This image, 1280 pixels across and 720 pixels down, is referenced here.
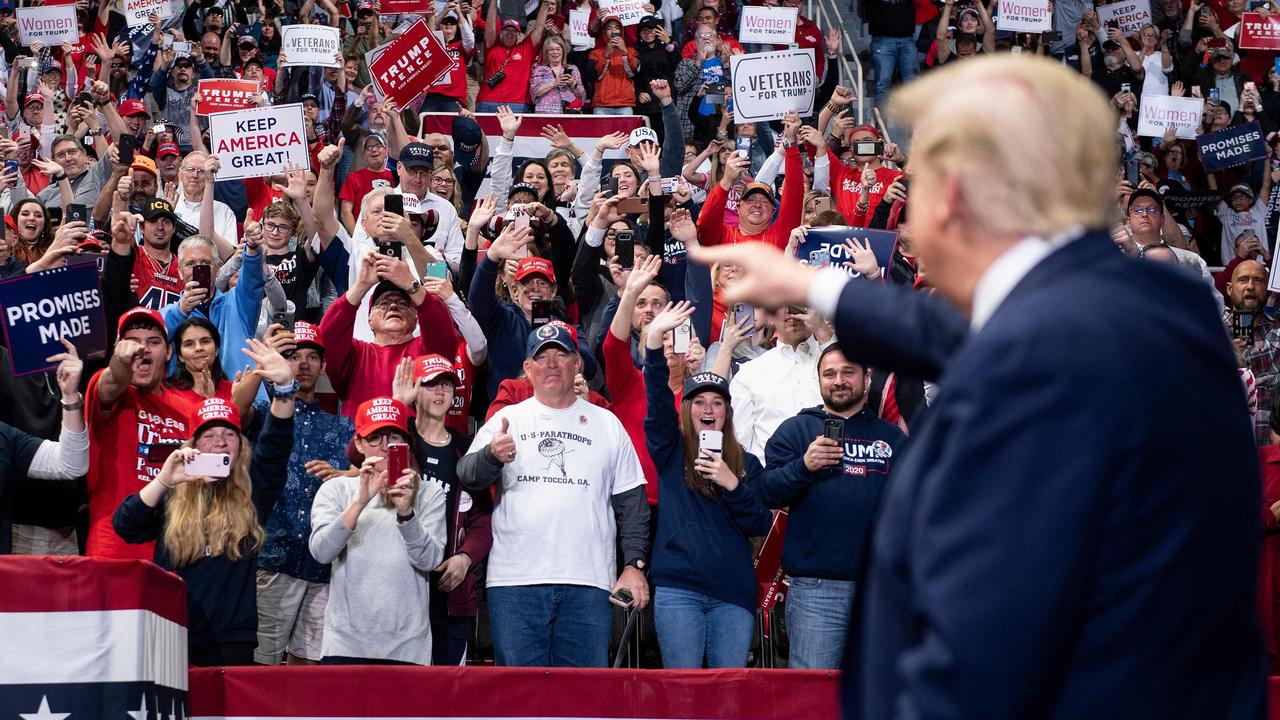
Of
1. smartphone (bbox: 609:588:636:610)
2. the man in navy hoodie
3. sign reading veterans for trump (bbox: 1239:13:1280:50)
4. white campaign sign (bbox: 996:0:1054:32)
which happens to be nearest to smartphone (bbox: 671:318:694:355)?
the man in navy hoodie

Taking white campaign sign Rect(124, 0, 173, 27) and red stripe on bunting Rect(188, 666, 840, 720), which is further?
white campaign sign Rect(124, 0, 173, 27)

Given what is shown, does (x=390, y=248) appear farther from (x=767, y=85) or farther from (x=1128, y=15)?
(x=1128, y=15)

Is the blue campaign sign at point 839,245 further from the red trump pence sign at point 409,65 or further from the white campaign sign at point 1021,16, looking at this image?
A: the white campaign sign at point 1021,16

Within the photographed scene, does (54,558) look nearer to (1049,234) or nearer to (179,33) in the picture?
(1049,234)

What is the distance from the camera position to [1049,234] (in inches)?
72.9

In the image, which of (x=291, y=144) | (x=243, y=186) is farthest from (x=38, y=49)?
(x=291, y=144)

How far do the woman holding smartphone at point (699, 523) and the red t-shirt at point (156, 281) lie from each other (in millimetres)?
3447

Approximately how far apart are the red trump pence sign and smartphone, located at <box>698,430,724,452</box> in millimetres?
6163

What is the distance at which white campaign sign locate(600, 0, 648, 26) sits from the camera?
58.0 feet

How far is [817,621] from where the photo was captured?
7.60 metres

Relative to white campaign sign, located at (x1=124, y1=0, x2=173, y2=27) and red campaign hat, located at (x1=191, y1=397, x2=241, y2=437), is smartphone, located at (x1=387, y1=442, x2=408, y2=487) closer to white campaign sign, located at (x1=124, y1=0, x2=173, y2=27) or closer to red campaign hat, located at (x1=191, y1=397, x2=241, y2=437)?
red campaign hat, located at (x1=191, y1=397, x2=241, y2=437)

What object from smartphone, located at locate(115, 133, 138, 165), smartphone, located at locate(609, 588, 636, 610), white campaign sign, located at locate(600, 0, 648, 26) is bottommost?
smartphone, located at locate(609, 588, 636, 610)

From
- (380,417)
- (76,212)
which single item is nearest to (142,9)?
(76,212)

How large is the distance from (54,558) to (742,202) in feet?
20.3
